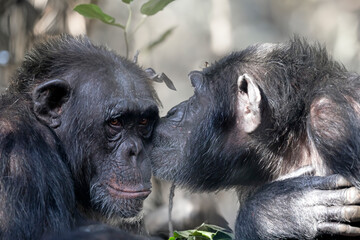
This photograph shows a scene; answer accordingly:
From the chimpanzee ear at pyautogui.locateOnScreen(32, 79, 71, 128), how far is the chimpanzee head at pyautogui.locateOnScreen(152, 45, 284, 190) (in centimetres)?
84

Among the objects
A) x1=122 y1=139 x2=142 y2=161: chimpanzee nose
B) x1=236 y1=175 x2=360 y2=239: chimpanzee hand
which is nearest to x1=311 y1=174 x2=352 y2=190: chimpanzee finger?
x1=236 y1=175 x2=360 y2=239: chimpanzee hand

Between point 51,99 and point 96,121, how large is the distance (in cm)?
35

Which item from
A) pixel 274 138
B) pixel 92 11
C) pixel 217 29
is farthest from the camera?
pixel 217 29

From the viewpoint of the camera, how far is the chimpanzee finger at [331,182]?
3904mm

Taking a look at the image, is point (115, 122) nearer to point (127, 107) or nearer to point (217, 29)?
point (127, 107)

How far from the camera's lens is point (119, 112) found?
167 inches

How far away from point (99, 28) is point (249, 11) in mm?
3986

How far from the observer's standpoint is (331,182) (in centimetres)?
393

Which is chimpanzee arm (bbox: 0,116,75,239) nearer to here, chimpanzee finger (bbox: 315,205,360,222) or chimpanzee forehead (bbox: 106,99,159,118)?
chimpanzee forehead (bbox: 106,99,159,118)

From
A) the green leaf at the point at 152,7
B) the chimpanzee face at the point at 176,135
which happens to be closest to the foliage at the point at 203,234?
the chimpanzee face at the point at 176,135

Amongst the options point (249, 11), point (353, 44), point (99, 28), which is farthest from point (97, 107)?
point (249, 11)

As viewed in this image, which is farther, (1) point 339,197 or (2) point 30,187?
(1) point 339,197

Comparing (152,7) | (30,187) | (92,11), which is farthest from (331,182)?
(92,11)

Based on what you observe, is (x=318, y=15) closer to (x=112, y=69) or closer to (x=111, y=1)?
(x=111, y=1)
